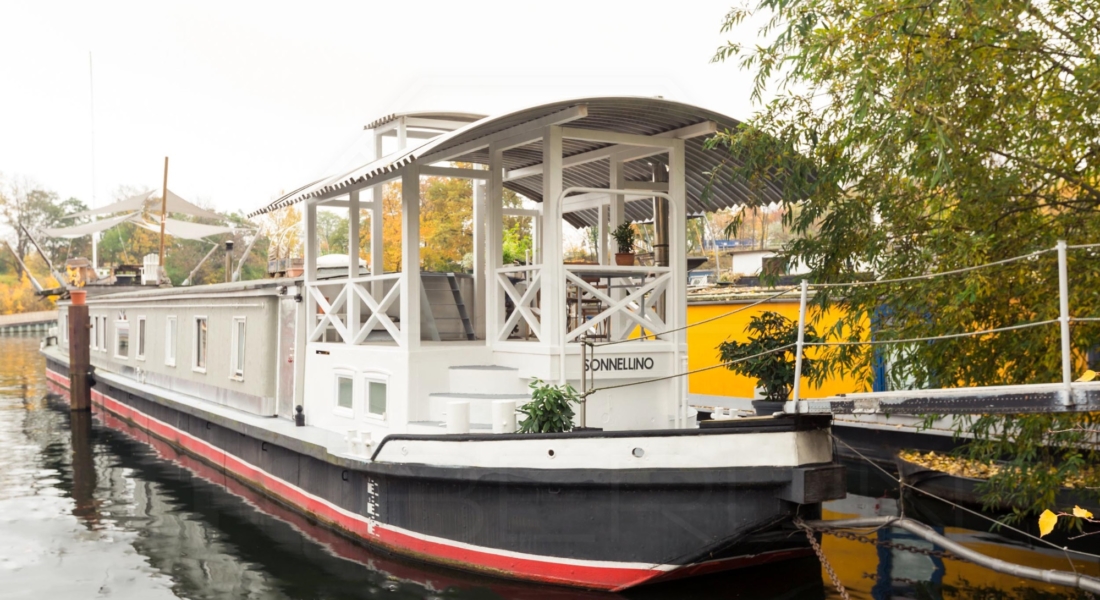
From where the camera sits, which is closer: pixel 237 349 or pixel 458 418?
pixel 458 418

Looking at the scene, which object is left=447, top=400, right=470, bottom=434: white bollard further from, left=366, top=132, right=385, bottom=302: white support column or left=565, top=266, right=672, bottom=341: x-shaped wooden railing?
left=366, top=132, right=385, bottom=302: white support column

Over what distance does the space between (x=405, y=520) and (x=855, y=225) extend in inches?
206

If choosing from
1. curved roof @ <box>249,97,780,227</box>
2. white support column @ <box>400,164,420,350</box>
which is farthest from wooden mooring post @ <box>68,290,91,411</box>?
white support column @ <box>400,164,420,350</box>

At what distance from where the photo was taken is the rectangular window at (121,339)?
22328 millimetres

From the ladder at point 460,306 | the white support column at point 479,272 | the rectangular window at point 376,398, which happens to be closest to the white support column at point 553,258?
the rectangular window at point 376,398

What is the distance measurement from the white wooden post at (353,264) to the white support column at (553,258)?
295 centimetres

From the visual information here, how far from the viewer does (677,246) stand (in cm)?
966

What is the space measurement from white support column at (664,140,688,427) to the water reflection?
253cm

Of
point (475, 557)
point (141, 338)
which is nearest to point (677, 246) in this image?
point (475, 557)

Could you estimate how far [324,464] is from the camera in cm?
1045

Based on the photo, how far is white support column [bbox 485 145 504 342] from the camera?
396 inches

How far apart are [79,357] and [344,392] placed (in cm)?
1396

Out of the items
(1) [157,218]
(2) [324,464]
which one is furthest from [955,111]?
(1) [157,218]

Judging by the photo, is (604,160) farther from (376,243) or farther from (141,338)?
(141,338)
